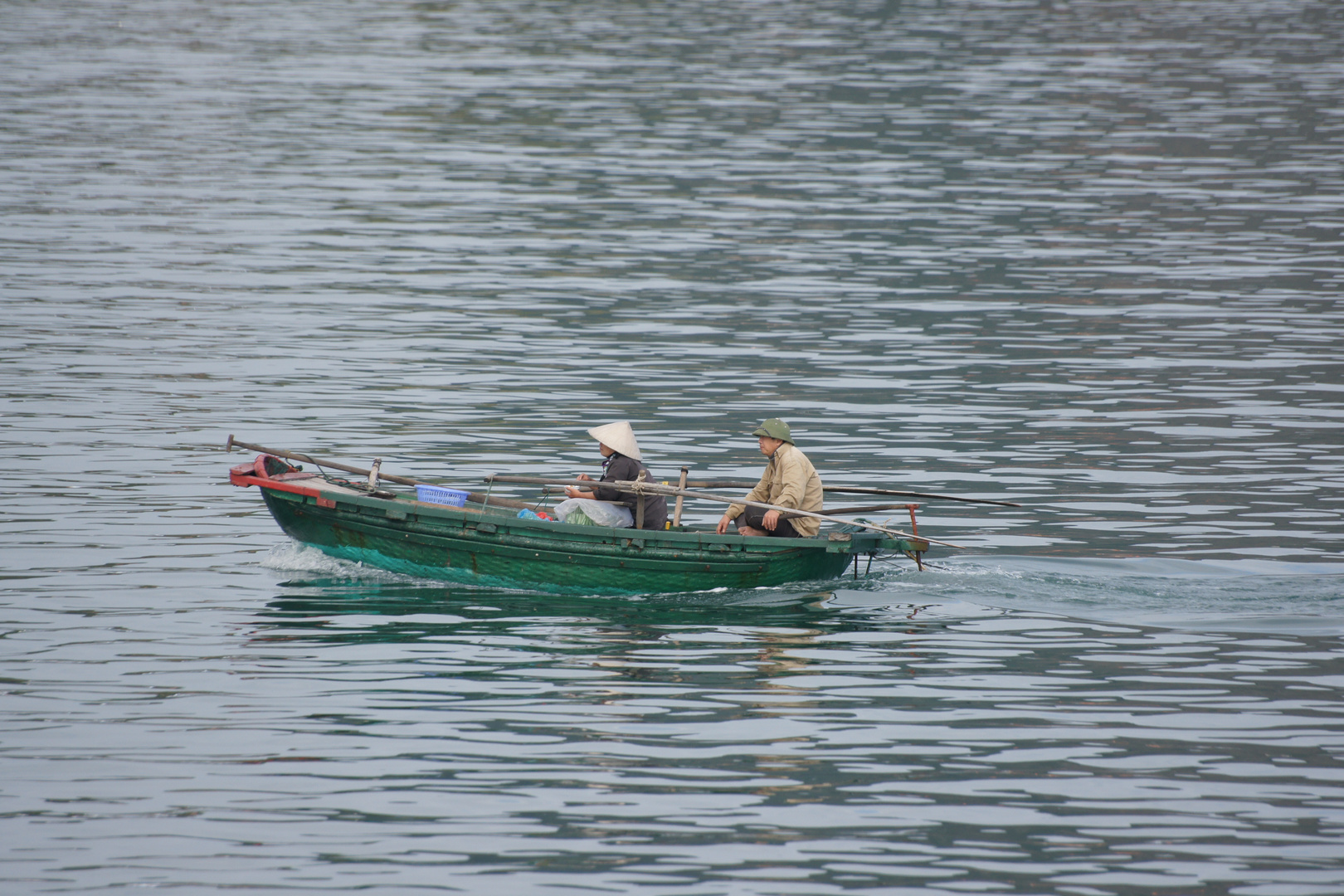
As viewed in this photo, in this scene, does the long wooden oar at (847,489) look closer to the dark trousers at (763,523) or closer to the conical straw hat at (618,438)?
the dark trousers at (763,523)

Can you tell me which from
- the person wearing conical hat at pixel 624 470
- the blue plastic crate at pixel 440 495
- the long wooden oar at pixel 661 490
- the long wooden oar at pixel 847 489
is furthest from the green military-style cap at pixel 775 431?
the blue plastic crate at pixel 440 495

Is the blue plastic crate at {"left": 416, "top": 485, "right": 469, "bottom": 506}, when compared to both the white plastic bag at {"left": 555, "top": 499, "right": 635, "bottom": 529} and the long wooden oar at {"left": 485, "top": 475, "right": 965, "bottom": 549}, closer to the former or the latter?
the long wooden oar at {"left": 485, "top": 475, "right": 965, "bottom": 549}

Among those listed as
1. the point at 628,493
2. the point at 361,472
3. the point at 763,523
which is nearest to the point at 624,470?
the point at 628,493

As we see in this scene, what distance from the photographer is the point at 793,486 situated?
1931 centimetres

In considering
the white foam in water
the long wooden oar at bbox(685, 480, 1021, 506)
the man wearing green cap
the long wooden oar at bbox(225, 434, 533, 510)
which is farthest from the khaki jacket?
the white foam in water

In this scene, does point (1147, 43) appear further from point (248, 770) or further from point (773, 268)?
point (248, 770)

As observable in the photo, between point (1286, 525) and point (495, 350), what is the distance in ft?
50.5

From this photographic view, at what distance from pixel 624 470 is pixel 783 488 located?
1.85 metres

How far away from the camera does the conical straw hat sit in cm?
1931

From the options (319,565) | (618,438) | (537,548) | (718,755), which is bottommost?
(718,755)

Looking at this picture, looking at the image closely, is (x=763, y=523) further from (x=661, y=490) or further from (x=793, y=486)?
(x=661, y=490)

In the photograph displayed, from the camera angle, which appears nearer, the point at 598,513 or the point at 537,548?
the point at 537,548

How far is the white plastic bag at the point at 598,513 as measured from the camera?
64.0 ft

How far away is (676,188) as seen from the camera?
48.1 metres
